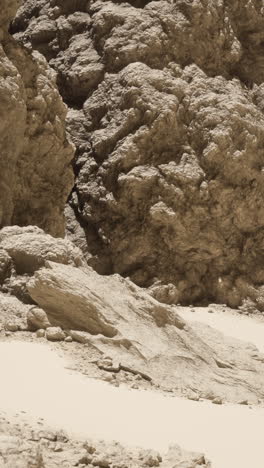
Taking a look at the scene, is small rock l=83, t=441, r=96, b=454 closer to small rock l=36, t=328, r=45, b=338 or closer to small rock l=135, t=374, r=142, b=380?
small rock l=135, t=374, r=142, b=380

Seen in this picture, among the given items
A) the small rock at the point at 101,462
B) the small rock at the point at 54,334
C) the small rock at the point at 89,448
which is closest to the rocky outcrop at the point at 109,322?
the small rock at the point at 54,334

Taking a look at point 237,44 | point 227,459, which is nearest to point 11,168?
point 227,459

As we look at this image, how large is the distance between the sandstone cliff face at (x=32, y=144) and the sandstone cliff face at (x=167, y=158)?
292cm

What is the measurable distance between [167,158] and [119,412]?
29.7 ft

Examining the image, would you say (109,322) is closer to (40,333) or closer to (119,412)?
(40,333)

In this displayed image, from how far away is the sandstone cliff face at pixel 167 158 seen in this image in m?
12.6

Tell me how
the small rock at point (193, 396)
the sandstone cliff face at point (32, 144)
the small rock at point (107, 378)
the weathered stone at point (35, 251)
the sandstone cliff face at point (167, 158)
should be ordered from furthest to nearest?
1. the sandstone cliff face at point (167, 158)
2. the sandstone cliff face at point (32, 144)
3. the weathered stone at point (35, 251)
4. the small rock at point (193, 396)
5. the small rock at point (107, 378)

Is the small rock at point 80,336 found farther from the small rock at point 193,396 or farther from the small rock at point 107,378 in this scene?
the small rock at point 193,396

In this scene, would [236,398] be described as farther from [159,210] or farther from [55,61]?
[55,61]

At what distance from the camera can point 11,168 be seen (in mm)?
8328

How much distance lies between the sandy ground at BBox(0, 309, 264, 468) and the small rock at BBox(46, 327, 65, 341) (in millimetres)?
186

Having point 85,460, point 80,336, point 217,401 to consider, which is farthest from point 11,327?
point 85,460

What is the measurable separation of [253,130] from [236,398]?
842cm

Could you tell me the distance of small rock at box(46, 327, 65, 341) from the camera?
215 inches
